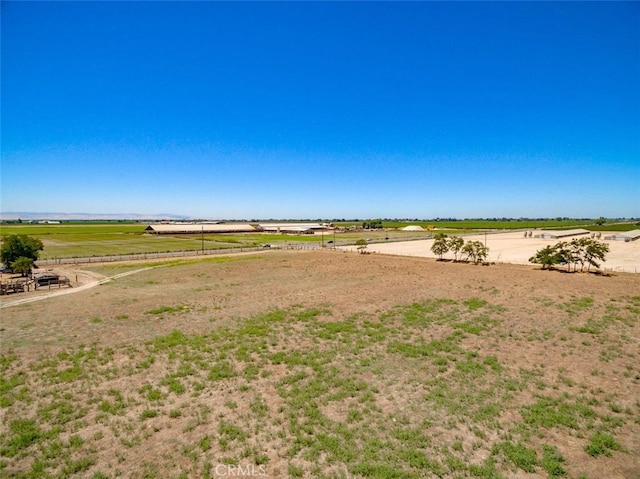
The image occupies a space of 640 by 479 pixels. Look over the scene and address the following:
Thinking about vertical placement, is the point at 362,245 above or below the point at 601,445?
above

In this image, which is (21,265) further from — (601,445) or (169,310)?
(601,445)

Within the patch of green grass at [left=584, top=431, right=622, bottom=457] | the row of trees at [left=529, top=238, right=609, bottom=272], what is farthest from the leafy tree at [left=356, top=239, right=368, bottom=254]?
the patch of green grass at [left=584, top=431, right=622, bottom=457]

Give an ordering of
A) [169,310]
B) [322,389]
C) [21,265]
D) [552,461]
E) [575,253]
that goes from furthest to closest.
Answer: [575,253] → [21,265] → [169,310] → [322,389] → [552,461]

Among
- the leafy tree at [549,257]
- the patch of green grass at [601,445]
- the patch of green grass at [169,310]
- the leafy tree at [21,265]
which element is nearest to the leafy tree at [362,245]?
the leafy tree at [549,257]

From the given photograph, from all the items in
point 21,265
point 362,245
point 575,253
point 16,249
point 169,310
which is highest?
point 16,249

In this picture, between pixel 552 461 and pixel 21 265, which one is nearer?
pixel 552 461

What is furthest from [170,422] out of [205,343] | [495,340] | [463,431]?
[495,340]

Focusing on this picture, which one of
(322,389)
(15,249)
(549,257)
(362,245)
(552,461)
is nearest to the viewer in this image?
(552,461)

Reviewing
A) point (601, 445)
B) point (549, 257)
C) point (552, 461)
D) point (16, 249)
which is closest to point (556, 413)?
point (601, 445)
